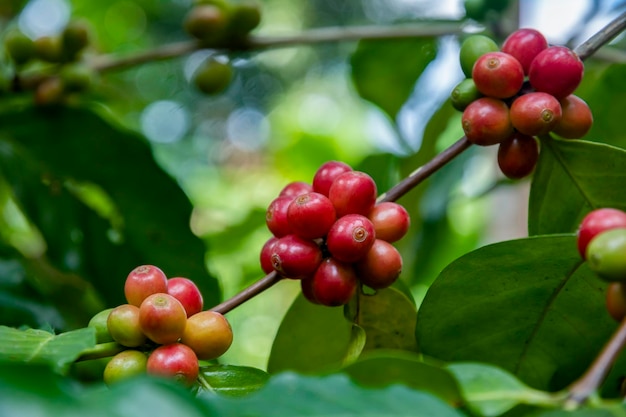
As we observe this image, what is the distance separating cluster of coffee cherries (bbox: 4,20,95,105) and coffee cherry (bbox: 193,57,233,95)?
0.22 m

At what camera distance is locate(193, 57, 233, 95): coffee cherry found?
1.59m

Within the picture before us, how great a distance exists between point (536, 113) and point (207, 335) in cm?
40

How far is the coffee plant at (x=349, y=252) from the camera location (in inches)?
22.3

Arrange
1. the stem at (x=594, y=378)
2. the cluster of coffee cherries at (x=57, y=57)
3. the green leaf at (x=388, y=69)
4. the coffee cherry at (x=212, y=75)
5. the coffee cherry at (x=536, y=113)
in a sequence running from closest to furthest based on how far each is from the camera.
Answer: the stem at (x=594, y=378) < the coffee cherry at (x=536, y=113) < the cluster of coffee cherries at (x=57, y=57) < the coffee cherry at (x=212, y=75) < the green leaf at (x=388, y=69)

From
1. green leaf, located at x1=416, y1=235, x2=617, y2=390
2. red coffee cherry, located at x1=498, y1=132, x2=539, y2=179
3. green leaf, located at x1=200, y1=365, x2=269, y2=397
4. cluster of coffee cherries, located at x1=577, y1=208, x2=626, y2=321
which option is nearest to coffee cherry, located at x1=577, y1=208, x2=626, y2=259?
cluster of coffee cherries, located at x1=577, y1=208, x2=626, y2=321

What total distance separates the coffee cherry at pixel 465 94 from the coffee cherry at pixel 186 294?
361mm

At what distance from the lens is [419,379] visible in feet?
1.90

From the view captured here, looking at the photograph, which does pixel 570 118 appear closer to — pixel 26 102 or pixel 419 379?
pixel 419 379

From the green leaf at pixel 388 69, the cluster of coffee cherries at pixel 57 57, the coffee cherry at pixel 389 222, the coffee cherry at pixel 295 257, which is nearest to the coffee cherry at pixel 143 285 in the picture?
the coffee cherry at pixel 295 257

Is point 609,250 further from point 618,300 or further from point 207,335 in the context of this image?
point 207,335

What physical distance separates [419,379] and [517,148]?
37 centimetres

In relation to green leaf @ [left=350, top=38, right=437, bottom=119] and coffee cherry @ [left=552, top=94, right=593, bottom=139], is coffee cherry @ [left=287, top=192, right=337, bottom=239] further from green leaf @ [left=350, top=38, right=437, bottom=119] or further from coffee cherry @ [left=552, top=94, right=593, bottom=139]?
green leaf @ [left=350, top=38, right=437, bottom=119]

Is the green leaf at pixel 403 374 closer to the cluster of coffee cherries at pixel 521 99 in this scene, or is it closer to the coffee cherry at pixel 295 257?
the coffee cherry at pixel 295 257

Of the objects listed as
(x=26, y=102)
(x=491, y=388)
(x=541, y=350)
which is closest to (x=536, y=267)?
(x=541, y=350)
